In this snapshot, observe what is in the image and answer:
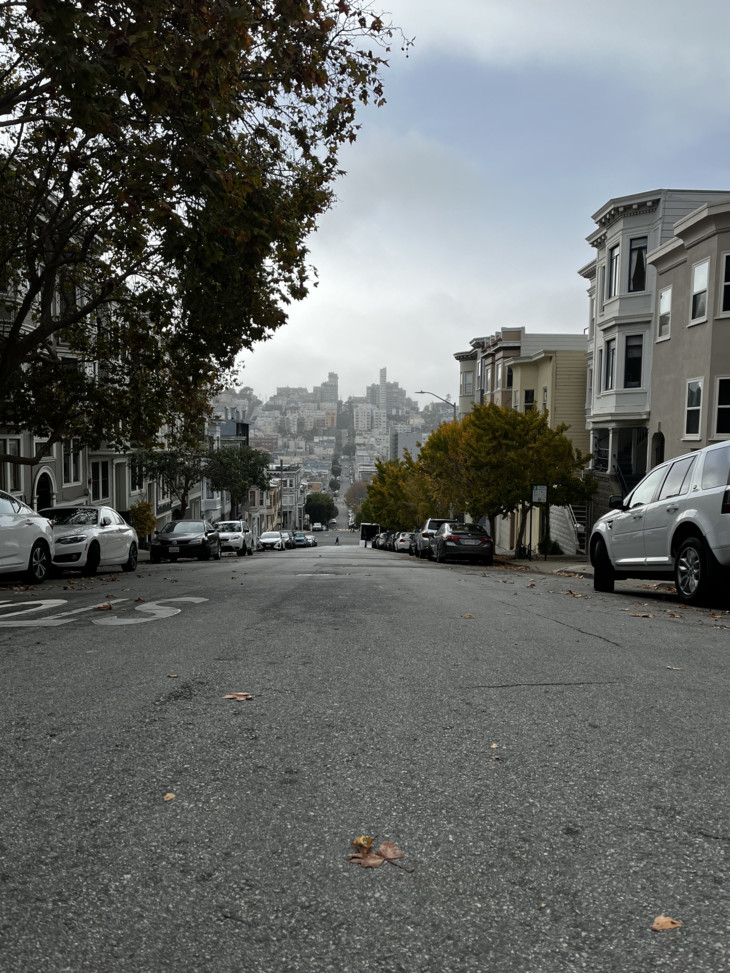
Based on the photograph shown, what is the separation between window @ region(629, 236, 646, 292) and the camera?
31562mm

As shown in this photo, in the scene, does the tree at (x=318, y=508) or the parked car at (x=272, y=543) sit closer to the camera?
the parked car at (x=272, y=543)

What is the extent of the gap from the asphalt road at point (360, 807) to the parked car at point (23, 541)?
24.8ft

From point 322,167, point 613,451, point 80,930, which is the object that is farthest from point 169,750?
point 613,451

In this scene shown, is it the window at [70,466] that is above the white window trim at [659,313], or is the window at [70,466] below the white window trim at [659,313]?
below

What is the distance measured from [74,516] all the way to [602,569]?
1178 centimetres

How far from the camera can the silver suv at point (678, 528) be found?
1132cm

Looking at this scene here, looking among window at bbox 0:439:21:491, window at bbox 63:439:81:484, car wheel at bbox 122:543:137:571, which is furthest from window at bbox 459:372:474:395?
car wheel at bbox 122:543:137:571

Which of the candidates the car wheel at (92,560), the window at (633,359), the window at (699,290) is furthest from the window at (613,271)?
the car wheel at (92,560)

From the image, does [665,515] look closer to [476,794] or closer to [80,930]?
[476,794]

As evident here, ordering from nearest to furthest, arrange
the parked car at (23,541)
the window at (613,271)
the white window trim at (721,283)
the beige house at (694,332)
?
the parked car at (23,541), the white window trim at (721,283), the beige house at (694,332), the window at (613,271)

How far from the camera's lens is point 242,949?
264 cm

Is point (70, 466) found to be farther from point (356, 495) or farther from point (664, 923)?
point (356, 495)

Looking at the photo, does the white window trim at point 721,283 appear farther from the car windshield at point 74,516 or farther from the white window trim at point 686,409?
the car windshield at point 74,516

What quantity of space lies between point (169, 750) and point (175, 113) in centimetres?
918
